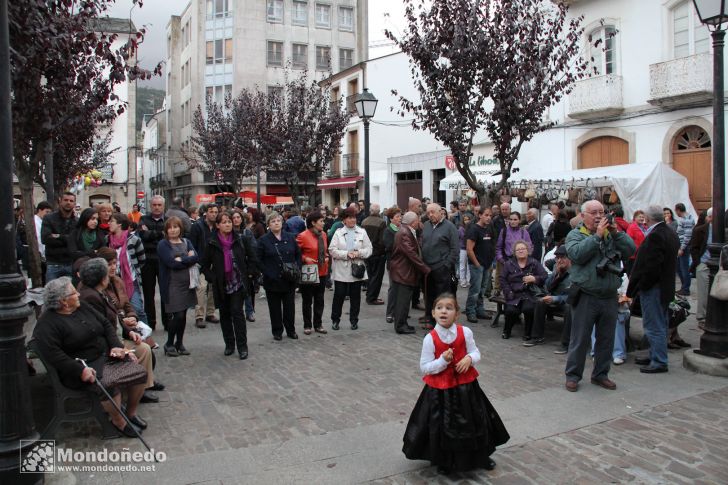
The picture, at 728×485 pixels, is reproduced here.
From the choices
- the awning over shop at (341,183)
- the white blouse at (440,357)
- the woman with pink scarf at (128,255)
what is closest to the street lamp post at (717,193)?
the white blouse at (440,357)

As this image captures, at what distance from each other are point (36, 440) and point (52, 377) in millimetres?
682

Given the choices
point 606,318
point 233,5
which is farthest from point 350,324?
point 233,5

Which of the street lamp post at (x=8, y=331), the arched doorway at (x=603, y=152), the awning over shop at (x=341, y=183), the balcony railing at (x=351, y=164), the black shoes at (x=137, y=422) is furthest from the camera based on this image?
the balcony railing at (x=351, y=164)

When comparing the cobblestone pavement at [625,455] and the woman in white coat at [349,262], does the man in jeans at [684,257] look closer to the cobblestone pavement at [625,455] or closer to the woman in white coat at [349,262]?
the woman in white coat at [349,262]

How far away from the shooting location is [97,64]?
27.1ft

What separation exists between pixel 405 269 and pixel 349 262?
875 mm

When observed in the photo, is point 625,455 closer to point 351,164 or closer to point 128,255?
point 128,255

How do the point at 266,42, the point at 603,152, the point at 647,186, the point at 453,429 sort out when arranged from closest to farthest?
the point at 453,429 → the point at 647,186 → the point at 603,152 → the point at 266,42

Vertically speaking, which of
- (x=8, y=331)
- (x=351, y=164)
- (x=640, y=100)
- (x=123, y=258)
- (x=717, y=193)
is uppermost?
(x=351, y=164)

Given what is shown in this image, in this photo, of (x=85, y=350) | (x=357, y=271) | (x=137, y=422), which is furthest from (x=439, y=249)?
(x=85, y=350)

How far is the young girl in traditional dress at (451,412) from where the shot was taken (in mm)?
4008

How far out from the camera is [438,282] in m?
8.95

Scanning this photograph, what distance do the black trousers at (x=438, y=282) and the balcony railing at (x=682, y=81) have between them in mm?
10964

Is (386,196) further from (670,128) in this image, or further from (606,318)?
(606,318)
